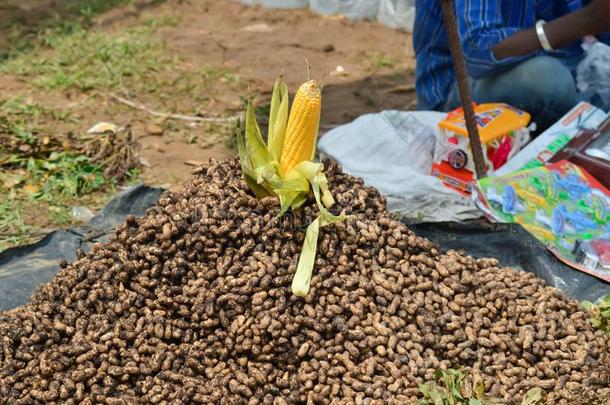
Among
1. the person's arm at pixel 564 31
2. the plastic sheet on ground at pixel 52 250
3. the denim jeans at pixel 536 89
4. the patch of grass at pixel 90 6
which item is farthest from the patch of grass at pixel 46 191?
the patch of grass at pixel 90 6

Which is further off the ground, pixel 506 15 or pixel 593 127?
pixel 506 15

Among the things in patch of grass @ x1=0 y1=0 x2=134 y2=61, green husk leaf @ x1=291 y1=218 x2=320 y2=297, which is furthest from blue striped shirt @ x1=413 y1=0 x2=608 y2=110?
patch of grass @ x1=0 y1=0 x2=134 y2=61

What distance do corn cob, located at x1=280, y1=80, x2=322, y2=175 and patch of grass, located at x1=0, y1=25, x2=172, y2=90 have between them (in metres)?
2.81

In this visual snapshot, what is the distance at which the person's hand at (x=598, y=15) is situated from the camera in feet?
12.2

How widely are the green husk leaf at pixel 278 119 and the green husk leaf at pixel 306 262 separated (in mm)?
293

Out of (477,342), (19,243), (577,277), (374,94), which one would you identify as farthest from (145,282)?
(374,94)

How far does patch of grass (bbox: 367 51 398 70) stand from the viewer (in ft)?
18.7

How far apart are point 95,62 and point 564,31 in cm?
305

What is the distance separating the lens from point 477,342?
8.06 ft

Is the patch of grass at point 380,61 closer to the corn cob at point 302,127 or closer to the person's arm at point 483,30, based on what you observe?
the person's arm at point 483,30

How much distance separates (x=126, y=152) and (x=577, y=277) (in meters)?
2.29

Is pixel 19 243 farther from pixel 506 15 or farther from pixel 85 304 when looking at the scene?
pixel 506 15

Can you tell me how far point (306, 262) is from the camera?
8.02 ft

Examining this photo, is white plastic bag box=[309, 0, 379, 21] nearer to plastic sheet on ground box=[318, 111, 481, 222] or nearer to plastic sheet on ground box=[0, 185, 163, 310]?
plastic sheet on ground box=[318, 111, 481, 222]
